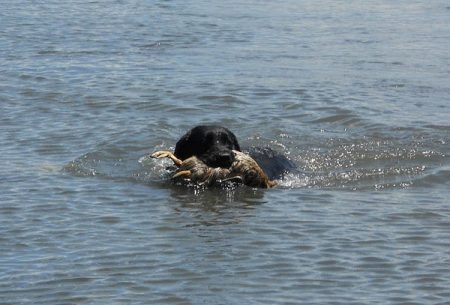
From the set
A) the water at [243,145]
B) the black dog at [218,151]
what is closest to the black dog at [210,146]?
the black dog at [218,151]

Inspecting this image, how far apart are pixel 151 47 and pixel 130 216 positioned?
8800mm

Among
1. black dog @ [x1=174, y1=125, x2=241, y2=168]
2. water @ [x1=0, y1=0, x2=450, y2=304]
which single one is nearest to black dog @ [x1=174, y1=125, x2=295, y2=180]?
black dog @ [x1=174, y1=125, x2=241, y2=168]

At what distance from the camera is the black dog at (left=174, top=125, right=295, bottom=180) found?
352 inches

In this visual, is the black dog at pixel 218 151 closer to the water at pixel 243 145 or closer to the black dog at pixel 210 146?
the black dog at pixel 210 146

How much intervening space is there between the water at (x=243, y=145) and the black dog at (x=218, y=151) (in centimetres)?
21

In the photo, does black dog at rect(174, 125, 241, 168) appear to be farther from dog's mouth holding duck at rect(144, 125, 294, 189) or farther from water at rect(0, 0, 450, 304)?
water at rect(0, 0, 450, 304)

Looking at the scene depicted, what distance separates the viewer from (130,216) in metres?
8.05

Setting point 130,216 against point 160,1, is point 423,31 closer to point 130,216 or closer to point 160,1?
point 160,1

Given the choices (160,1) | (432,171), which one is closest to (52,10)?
(160,1)

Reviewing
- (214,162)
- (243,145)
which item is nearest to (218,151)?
(214,162)

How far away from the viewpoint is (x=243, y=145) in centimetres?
1076

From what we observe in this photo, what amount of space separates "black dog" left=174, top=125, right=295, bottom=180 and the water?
21 cm

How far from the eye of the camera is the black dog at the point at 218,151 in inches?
352

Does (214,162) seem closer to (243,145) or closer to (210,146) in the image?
(210,146)
